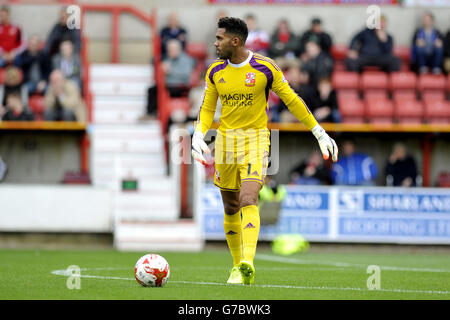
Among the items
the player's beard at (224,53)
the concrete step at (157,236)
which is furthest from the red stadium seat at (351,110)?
the player's beard at (224,53)

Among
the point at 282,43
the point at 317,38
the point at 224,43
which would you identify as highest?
the point at 317,38

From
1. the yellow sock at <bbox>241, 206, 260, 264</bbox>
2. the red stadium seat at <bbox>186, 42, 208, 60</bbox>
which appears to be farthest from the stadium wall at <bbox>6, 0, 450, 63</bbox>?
the yellow sock at <bbox>241, 206, 260, 264</bbox>

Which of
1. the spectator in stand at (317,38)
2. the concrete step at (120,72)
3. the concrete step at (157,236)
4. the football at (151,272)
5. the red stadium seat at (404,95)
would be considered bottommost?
the concrete step at (157,236)

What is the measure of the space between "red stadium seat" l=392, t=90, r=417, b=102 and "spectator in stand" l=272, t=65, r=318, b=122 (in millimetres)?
2045

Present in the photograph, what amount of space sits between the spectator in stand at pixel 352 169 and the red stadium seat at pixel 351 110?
49 centimetres

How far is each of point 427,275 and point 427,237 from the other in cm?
674

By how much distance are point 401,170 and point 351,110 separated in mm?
1557

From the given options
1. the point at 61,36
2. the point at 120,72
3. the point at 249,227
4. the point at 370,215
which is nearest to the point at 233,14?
the point at 120,72

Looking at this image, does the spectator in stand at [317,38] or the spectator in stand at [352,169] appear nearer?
the spectator in stand at [352,169]

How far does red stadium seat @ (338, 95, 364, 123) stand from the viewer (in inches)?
695

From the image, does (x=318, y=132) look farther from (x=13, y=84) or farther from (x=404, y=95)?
(x=13, y=84)

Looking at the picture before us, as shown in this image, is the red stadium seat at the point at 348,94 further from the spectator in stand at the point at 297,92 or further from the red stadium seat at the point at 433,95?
the red stadium seat at the point at 433,95

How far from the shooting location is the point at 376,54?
18.7 metres

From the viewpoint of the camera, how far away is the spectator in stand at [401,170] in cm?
1723
